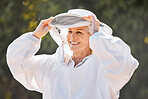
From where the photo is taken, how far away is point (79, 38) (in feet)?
10.6

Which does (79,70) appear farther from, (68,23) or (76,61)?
(68,23)

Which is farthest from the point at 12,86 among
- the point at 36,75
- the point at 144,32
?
the point at 36,75

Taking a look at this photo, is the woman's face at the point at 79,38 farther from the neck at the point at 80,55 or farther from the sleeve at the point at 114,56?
the sleeve at the point at 114,56

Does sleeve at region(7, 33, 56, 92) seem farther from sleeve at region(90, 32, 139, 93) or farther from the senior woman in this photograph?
sleeve at region(90, 32, 139, 93)

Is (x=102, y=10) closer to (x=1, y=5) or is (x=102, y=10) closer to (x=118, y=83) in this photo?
(x=1, y=5)

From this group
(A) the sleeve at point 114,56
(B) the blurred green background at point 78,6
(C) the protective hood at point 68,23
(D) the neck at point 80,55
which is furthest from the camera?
(B) the blurred green background at point 78,6

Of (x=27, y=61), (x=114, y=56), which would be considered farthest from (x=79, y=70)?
(x=27, y=61)

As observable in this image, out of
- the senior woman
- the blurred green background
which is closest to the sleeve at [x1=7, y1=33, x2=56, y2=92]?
the senior woman

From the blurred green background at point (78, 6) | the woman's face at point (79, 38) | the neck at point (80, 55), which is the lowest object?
the blurred green background at point (78, 6)

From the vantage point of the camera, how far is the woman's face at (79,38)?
3.23m

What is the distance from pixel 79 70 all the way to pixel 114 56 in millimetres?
421

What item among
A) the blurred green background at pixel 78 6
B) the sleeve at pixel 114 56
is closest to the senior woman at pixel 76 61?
the sleeve at pixel 114 56

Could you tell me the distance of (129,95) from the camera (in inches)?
289

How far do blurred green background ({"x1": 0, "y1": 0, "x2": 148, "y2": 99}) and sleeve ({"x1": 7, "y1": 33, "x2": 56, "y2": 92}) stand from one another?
2399mm
